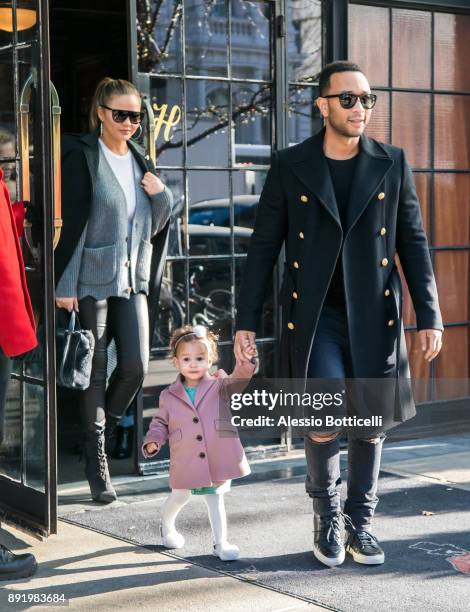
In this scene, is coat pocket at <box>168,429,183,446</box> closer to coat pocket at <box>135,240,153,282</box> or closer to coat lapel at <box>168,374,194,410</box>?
coat lapel at <box>168,374,194,410</box>

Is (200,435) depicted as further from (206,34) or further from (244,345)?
(206,34)

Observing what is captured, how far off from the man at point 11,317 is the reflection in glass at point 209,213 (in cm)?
221

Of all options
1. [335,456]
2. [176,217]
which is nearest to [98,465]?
[335,456]

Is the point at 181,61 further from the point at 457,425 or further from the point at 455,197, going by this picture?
the point at 457,425

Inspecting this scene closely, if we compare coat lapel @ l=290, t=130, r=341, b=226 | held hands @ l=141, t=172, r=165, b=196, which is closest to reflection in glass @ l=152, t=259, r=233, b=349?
held hands @ l=141, t=172, r=165, b=196

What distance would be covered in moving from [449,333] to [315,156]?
326cm

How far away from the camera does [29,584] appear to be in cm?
444

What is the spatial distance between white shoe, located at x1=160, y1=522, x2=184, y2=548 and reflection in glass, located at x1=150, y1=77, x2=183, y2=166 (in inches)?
94.0

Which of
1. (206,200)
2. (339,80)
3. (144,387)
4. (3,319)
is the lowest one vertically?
(144,387)

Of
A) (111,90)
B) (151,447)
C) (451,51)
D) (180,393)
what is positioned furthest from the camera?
(451,51)

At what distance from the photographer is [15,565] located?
4492 mm

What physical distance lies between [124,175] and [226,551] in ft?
6.82

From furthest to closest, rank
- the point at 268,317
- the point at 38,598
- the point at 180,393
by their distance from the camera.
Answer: the point at 268,317 < the point at 180,393 < the point at 38,598

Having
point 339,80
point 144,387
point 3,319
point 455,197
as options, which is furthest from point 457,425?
point 3,319
